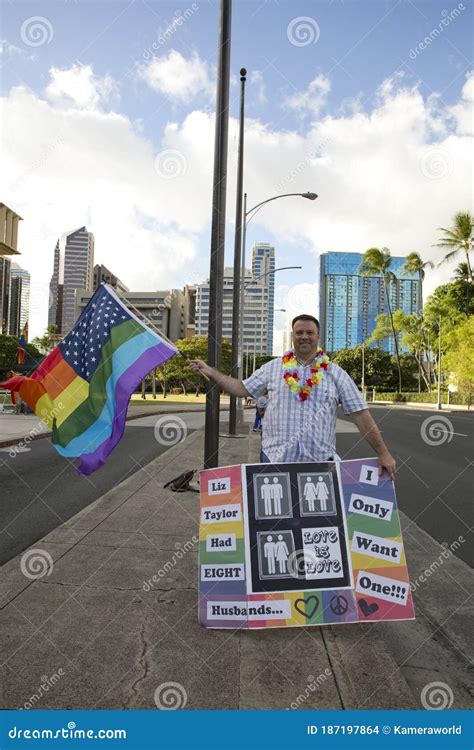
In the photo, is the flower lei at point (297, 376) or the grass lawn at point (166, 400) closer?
the flower lei at point (297, 376)

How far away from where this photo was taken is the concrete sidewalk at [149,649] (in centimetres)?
280

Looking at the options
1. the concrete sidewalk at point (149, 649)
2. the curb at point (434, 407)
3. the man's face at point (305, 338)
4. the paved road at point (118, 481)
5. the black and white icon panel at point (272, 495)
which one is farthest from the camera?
the curb at point (434, 407)

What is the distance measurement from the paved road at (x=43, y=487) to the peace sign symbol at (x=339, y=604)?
3072mm

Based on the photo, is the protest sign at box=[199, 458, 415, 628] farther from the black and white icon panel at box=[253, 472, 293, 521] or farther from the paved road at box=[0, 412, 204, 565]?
the paved road at box=[0, 412, 204, 565]

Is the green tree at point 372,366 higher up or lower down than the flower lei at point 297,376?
higher up

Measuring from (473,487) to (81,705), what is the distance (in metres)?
7.73

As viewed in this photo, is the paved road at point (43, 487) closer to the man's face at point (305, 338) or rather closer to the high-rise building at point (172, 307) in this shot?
the man's face at point (305, 338)

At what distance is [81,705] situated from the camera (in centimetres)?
270

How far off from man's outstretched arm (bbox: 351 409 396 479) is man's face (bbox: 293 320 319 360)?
0.53 meters

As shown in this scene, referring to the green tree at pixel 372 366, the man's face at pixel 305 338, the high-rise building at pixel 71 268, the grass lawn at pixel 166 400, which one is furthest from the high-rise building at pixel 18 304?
the man's face at pixel 305 338

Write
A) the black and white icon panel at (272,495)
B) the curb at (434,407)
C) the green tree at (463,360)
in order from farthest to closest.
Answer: the curb at (434,407)
the green tree at (463,360)
the black and white icon panel at (272,495)

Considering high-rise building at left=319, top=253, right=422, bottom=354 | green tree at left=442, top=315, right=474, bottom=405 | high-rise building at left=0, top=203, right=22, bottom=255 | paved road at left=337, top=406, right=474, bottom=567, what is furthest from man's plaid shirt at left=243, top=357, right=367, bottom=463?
high-rise building at left=319, top=253, right=422, bottom=354

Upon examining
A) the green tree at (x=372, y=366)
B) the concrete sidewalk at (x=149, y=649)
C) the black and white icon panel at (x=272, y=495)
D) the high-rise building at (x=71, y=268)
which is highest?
the high-rise building at (x=71, y=268)

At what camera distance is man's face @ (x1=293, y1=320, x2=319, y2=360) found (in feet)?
13.3
